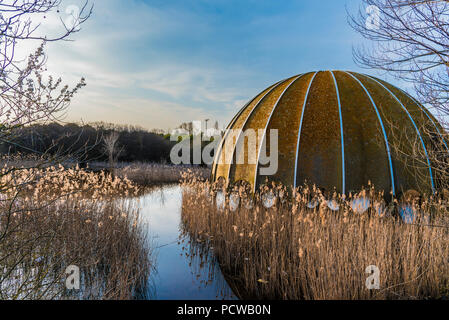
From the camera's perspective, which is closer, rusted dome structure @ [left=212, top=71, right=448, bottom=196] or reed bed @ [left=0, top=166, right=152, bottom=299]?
reed bed @ [left=0, top=166, right=152, bottom=299]

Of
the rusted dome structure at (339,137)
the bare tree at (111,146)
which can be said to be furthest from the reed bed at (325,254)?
the bare tree at (111,146)

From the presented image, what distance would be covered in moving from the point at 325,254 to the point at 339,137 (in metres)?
4.23

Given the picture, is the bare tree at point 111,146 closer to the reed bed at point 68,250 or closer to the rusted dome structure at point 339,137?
the reed bed at point 68,250

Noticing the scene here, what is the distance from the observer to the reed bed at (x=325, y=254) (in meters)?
3.93

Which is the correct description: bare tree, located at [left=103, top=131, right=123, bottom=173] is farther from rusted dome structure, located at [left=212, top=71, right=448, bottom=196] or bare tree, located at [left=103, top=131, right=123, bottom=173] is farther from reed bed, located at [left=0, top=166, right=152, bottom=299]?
rusted dome structure, located at [left=212, top=71, right=448, bottom=196]

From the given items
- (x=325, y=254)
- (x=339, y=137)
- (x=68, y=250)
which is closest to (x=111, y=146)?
(x=68, y=250)

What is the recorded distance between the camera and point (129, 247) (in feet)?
19.0

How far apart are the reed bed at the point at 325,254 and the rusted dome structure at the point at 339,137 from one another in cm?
70

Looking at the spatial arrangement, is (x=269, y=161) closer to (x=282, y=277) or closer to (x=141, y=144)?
(x=282, y=277)

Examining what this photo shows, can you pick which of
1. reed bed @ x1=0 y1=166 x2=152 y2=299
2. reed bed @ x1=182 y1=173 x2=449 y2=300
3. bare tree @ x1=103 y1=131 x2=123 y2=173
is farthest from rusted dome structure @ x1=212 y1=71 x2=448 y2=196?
bare tree @ x1=103 y1=131 x2=123 y2=173

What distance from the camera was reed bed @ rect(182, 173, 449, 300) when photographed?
3932 mm

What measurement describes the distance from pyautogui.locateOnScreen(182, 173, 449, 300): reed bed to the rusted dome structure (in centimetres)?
70

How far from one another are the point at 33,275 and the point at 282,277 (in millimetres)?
4221
